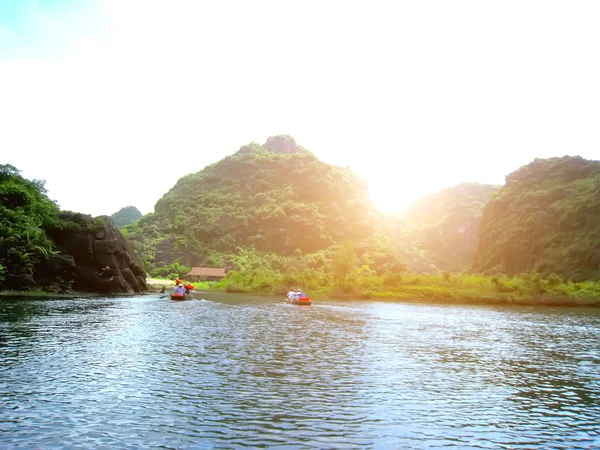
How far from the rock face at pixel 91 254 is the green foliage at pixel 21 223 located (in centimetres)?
310

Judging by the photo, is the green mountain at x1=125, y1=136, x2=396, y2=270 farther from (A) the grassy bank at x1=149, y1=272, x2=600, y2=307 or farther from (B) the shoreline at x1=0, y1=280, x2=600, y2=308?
(B) the shoreline at x1=0, y1=280, x2=600, y2=308

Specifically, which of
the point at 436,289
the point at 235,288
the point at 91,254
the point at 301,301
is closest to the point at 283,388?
the point at 301,301

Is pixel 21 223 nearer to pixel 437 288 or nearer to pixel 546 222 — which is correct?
pixel 437 288

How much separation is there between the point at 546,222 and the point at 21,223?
139 meters

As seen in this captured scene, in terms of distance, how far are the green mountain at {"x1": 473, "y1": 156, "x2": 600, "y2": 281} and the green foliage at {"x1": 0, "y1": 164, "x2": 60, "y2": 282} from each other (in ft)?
390

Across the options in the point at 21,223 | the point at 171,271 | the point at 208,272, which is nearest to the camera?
the point at 21,223

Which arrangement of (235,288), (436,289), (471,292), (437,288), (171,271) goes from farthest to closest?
(171,271)
(235,288)
(437,288)
(436,289)
(471,292)

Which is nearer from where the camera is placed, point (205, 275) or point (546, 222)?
point (205, 275)

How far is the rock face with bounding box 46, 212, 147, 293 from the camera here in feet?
237

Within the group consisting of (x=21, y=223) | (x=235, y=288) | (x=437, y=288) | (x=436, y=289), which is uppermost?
(x=21, y=223)

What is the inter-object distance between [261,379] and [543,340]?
94.6ft

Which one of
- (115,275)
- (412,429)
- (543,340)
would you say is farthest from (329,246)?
(412,429)

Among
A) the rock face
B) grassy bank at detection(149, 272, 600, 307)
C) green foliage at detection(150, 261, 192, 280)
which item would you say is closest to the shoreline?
grassy bank at detection(149, 272, 600, 307)

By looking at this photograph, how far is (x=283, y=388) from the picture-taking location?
19422 mm
